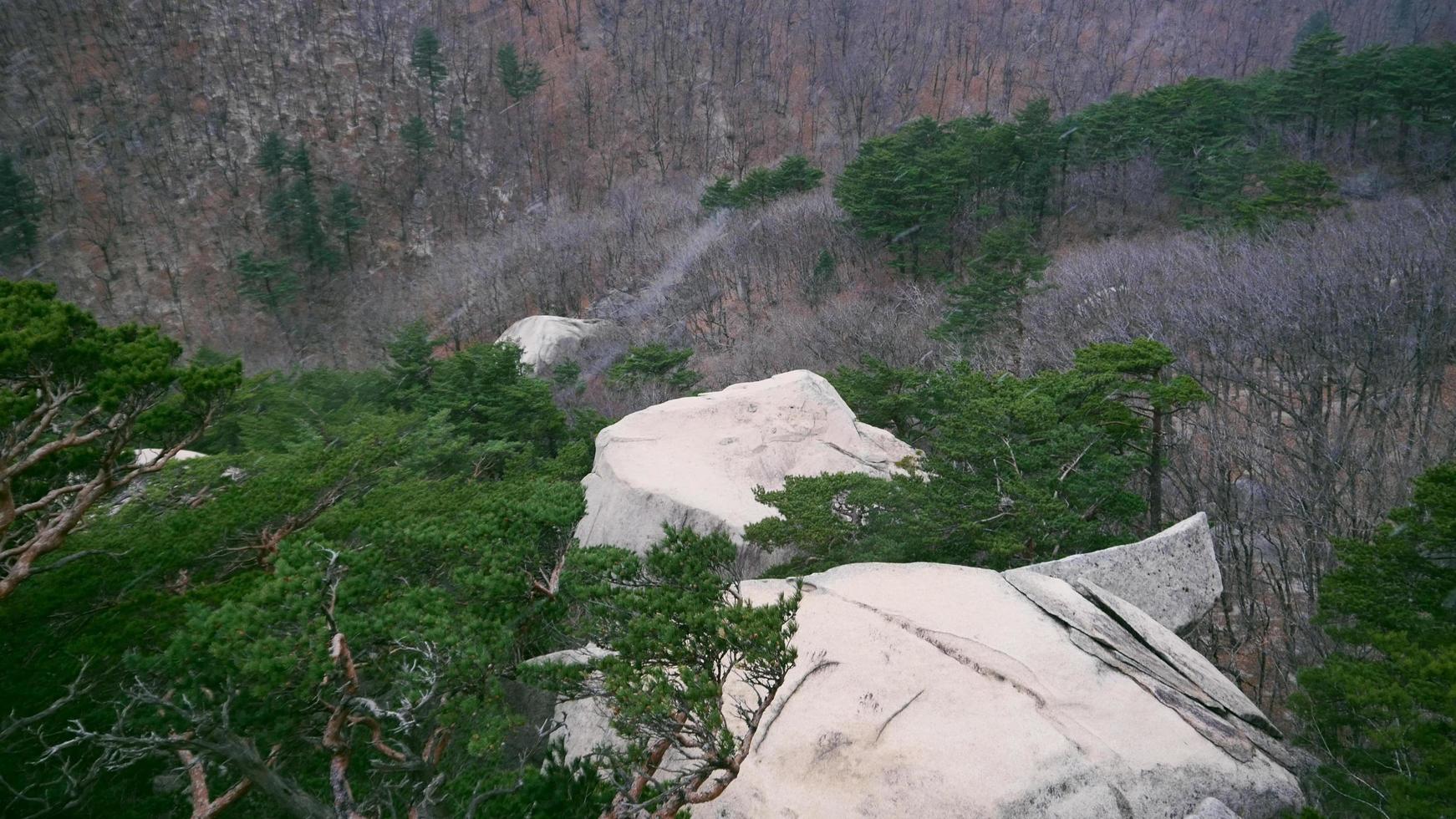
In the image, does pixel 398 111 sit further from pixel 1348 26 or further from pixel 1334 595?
pixel 1348 26

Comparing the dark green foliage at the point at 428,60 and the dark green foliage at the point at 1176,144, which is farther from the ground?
the dark green foliage at the point at 428,60

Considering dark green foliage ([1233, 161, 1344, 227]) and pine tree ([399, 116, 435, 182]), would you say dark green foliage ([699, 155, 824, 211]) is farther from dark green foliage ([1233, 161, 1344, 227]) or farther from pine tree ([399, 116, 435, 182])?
dark green foliage ([1233, 161, 1344, 227])

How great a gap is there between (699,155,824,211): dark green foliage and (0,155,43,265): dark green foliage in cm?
3286

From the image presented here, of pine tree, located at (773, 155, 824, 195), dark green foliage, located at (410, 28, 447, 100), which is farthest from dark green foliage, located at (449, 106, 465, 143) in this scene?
pine tree, located at (773, 155, 824, 195)

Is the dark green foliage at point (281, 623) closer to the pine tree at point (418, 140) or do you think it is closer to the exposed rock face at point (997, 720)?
the exposed rock face at point (997, 720)

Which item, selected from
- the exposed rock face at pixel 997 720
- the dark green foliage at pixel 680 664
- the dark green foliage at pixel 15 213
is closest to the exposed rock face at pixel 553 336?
the exposed rock face at pixel 997 720

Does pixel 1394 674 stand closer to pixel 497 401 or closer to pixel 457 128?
pixel 497 401

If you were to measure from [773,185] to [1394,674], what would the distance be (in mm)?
34080

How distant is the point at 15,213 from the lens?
3575 cm

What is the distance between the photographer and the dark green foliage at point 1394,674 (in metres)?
4.09

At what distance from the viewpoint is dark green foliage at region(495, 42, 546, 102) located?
4747cm

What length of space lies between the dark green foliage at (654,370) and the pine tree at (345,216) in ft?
90.3

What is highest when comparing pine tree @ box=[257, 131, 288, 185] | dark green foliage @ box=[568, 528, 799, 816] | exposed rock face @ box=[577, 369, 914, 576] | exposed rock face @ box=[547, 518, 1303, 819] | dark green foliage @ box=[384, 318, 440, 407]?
pine tree @ box=[257, 131, 288, 185]

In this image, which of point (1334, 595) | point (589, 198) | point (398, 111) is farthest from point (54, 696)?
point (398, 111)
